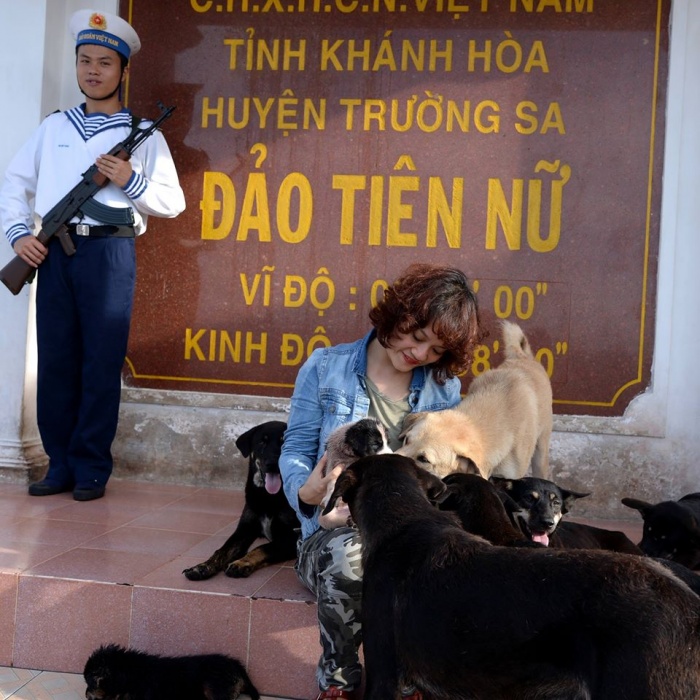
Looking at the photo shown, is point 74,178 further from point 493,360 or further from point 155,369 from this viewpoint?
point 493,360

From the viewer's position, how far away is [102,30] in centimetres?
500

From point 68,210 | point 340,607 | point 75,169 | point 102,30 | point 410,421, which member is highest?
point 102,30

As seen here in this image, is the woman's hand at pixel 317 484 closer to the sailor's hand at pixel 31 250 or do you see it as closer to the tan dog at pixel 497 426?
the tan dog at pixel 497 426

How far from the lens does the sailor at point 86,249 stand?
497 centimetres

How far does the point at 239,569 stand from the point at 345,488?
3.89ft

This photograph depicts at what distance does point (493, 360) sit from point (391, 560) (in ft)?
10.7

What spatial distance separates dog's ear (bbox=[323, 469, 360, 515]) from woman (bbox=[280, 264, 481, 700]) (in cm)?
23

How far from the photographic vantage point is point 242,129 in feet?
18.4

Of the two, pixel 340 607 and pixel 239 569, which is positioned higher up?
pixel 340 607

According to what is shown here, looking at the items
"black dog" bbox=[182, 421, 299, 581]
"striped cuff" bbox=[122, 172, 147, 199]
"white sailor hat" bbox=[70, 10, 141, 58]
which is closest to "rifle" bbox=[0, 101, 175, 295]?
"striped cuff" bbox=[122, 172, 147, 199]

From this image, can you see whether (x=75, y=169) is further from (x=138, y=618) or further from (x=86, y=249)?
(x=138, y=618)

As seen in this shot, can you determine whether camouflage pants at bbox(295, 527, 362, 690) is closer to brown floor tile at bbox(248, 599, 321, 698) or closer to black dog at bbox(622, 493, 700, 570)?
brown floor tile at bbox(248, 599, 321, 698)

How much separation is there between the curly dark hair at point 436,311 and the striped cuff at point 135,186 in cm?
220

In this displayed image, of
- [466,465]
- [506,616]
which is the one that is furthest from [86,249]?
[506,616]
